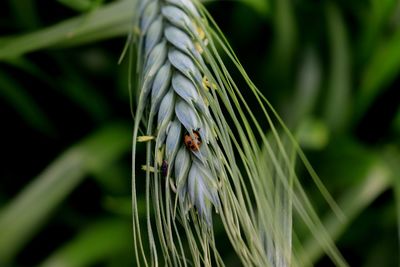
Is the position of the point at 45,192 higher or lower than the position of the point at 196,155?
higher

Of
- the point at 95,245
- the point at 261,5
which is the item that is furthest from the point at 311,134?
the point at 95,245

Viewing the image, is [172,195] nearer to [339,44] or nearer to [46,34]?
[46,34]

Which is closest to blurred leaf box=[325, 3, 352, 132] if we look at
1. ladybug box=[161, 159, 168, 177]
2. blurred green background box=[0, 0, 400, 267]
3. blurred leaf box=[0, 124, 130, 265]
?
blurred green background box=[0, 0, 400, 267]

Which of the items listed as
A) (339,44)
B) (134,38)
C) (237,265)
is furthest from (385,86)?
(134,38)

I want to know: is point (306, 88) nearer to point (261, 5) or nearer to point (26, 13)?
point (261, 5)

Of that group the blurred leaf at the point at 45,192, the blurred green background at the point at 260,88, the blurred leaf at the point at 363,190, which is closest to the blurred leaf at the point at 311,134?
the blurred green background at the point at 260,88

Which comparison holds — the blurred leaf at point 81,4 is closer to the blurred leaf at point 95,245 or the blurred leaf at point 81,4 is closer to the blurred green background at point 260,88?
the blurred green background at point 260,88
